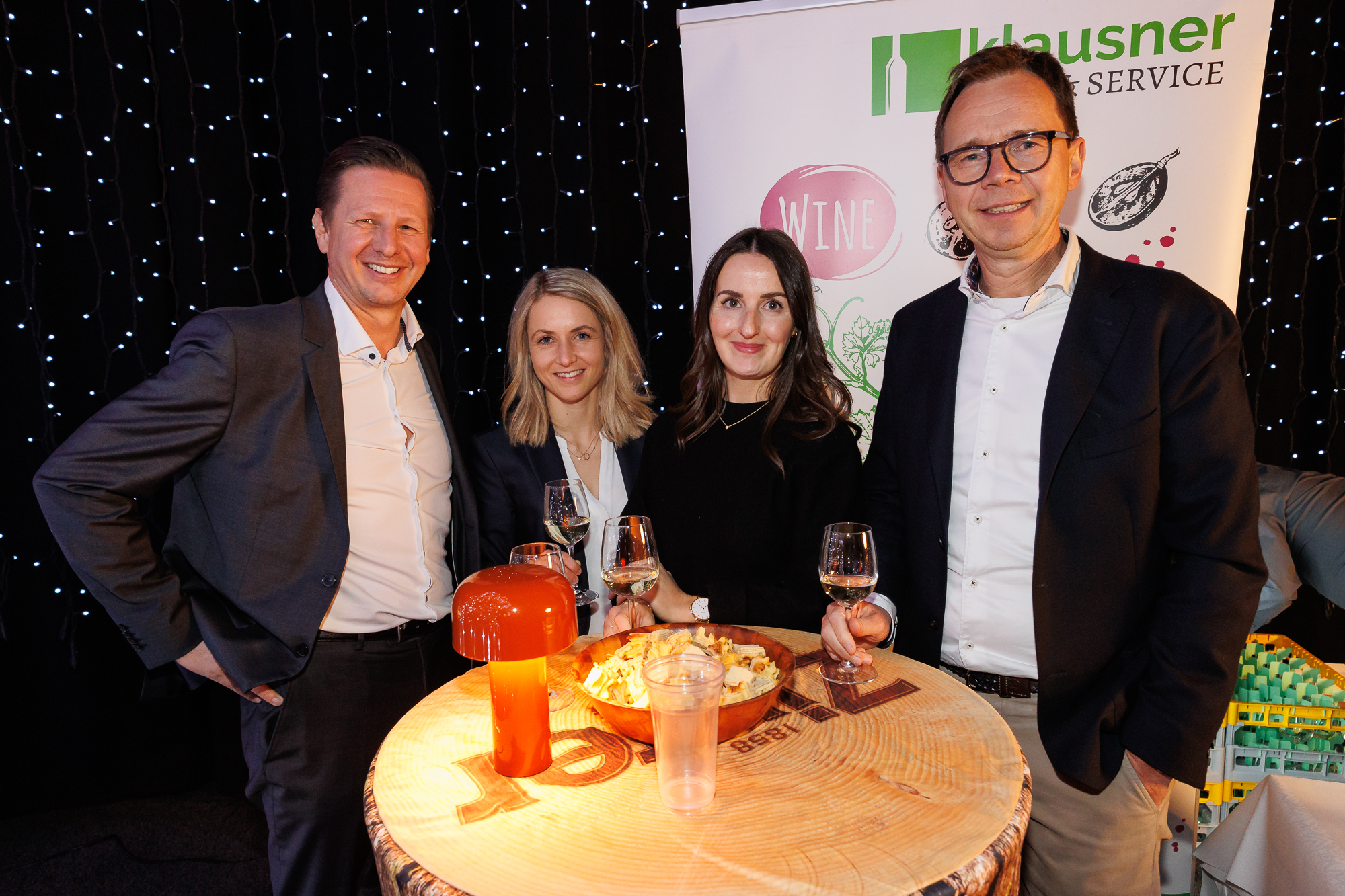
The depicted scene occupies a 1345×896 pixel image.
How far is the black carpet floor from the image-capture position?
2.69 m

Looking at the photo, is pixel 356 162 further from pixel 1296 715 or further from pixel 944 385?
pixel 1296 715

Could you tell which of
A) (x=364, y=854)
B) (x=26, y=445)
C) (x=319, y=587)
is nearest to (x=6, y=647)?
(x=26, y=445)

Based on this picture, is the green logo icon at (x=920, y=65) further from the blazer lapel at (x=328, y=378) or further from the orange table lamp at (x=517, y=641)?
the orange table lamp at (x=517, y=641)

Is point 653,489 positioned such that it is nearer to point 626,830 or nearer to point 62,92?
point 626,830

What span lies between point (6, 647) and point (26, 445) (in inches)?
32.4

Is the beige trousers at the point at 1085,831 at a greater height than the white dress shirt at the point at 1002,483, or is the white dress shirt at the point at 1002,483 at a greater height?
the white dress shirt at the point at 1002,483

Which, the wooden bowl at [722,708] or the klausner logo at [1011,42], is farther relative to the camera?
the klausner logo at [1011,42]

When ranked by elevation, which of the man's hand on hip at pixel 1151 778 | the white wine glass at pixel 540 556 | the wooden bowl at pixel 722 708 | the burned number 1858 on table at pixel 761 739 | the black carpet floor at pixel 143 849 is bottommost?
the black carpet floor at pixel 143 849

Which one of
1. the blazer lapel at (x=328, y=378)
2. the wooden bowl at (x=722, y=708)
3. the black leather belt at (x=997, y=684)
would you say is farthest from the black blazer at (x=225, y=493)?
the black leather belt at (x=997, y=684)

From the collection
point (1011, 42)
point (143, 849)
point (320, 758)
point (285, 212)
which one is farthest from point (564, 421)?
point (143, 849)

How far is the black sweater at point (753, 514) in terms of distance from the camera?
1.95 meters

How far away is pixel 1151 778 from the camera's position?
1.51m

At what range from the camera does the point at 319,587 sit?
1.89 m

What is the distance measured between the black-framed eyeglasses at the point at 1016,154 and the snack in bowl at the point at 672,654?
3.66 feet
